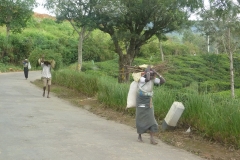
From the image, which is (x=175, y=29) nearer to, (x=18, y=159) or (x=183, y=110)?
(x=183, y=110)

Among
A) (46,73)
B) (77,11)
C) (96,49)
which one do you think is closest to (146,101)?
(46,73)

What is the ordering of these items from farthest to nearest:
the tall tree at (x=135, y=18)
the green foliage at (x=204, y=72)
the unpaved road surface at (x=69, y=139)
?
the green foliage at (x=204, y=72) < the tall tree at (x=135, y=18) < the unpaved road surface at (x=69, y=139)

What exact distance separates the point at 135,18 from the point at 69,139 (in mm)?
10744

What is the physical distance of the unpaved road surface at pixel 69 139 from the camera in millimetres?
6254

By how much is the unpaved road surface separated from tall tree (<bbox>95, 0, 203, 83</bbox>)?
560 centimetres

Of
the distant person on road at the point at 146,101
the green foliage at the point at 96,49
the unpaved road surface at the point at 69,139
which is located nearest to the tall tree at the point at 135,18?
the unpaved road surface at the point at 69,139

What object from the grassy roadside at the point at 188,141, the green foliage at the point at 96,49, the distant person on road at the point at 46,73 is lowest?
the grassy roadside at the point at 188,141

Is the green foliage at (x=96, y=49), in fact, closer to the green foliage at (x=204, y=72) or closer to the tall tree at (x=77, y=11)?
the green foliage at (x=204, y=72)

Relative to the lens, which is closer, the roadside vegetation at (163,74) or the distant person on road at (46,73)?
the roadside vegetation at (163,74)

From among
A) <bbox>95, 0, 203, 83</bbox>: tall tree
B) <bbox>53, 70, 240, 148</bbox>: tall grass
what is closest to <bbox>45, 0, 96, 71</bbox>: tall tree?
<bbox>95, 0, 203, 83</bbox>: tall tree

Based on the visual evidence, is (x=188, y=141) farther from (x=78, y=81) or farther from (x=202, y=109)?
(x=78, y=81)

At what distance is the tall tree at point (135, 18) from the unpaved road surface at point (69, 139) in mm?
5597

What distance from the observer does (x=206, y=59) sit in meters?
52.7

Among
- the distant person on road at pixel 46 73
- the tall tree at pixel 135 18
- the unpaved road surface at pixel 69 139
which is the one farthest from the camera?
the tall tree at pixel 135 18
